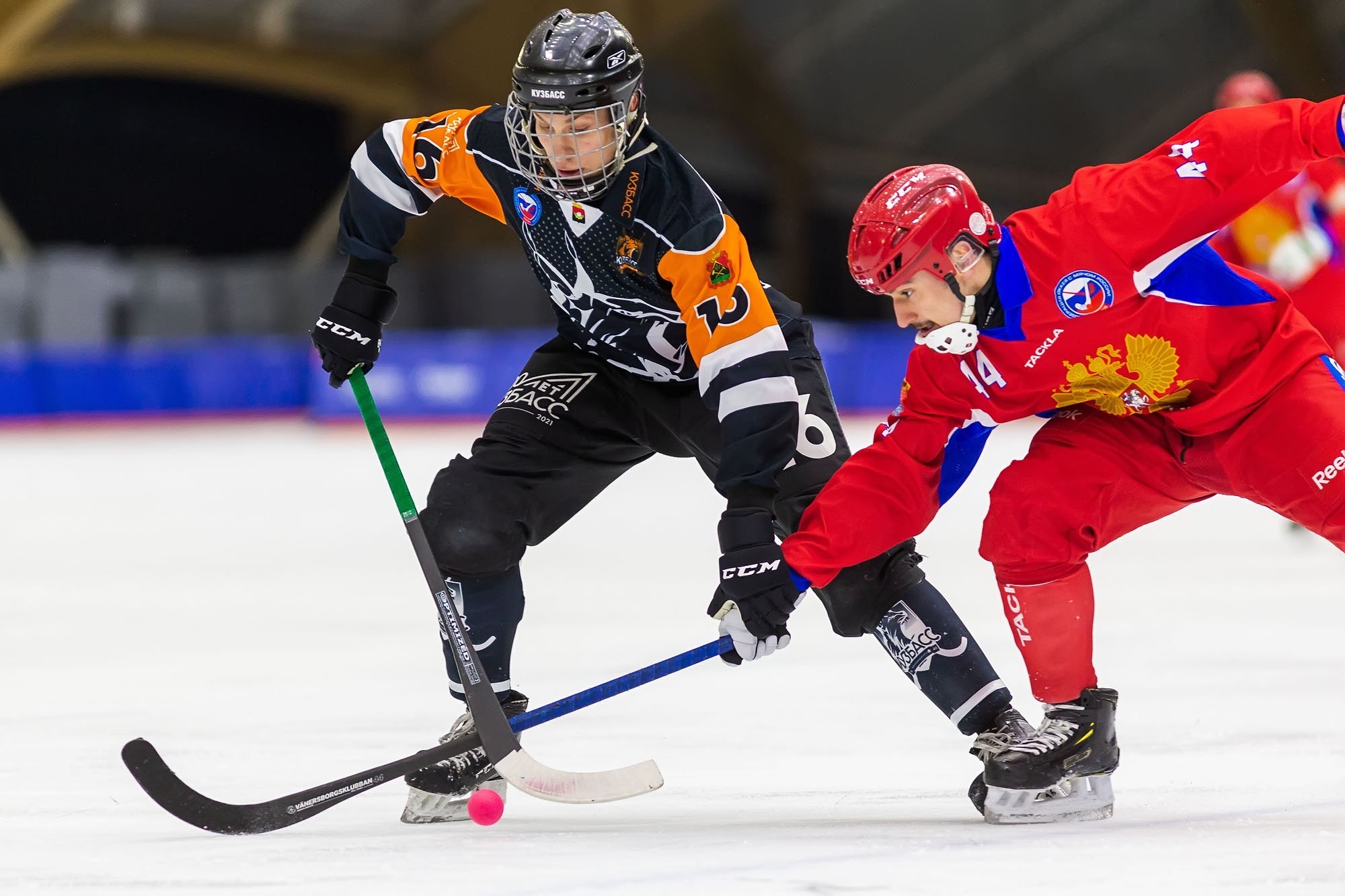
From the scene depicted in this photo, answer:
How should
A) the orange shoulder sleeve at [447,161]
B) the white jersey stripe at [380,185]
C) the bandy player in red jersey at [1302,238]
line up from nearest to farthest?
the orange shoulder sleeve at [447,161]
the white jersey stripe at [380,185]
the bandy player in red jersey at [1302,238]

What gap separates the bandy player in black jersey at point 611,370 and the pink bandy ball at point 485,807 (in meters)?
0.15

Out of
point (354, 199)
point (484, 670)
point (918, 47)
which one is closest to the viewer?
point (484, 670)

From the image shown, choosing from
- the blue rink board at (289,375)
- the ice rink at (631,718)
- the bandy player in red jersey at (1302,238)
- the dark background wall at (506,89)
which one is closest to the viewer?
the ice rink at (631,718)

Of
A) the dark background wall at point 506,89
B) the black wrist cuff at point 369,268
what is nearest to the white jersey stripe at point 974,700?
the black wrist cuff at point 369,268

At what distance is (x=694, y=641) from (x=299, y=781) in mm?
1616

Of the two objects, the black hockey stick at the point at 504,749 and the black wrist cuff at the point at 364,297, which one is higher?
the black wrist cuff at the point at 364,297

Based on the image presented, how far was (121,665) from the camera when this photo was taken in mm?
4262

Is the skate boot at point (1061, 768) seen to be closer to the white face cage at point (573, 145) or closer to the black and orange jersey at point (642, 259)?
the black and orange jersey at point (642, 259)

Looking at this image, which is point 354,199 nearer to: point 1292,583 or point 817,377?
point 817,377

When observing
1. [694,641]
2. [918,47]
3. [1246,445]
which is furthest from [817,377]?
[918,47]

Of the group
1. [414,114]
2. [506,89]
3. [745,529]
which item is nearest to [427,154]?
[745,529]

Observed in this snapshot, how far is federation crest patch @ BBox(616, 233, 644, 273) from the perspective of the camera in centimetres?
285

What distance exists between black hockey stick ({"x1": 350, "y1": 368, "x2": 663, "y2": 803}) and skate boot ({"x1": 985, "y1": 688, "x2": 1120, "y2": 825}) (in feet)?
1.89

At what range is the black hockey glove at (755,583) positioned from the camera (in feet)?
8.93
